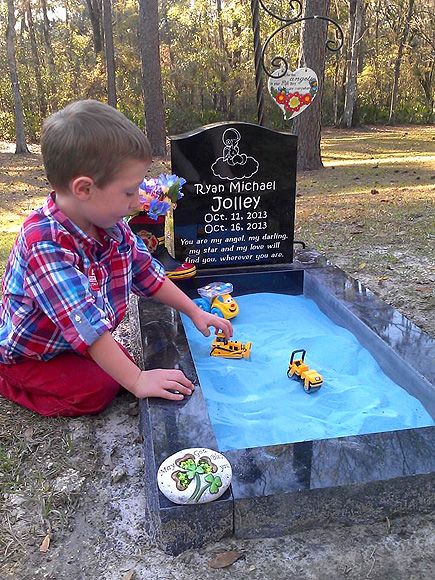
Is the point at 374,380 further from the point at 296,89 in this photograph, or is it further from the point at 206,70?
the point at 206,70

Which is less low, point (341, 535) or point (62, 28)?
point (62, 28)

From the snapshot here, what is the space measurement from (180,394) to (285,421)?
461 millimetres

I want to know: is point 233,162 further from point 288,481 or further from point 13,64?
point 13,64

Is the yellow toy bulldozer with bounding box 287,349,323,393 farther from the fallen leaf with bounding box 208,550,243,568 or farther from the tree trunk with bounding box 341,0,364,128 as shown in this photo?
the tree trunk with bounding box 341,0,364,128

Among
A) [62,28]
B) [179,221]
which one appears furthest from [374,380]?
[62,28]

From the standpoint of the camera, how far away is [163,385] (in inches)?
91.6

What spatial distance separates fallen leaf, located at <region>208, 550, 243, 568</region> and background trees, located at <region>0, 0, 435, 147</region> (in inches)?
778

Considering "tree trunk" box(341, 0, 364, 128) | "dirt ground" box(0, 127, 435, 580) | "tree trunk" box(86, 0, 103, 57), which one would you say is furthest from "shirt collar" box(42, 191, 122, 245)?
"tree trunk" box(86, 0, 103, 57)

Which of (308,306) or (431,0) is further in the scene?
(431,0)

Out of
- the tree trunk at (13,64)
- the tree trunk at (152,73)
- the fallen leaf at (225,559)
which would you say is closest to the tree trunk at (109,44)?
the tree trunk at (13,64)

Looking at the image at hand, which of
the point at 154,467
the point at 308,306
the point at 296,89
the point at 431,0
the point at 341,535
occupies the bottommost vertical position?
the point at 308,306

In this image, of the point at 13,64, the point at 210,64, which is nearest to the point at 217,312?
the point at 13,64

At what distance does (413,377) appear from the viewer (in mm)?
2631

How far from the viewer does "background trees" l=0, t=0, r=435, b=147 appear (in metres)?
20.8
